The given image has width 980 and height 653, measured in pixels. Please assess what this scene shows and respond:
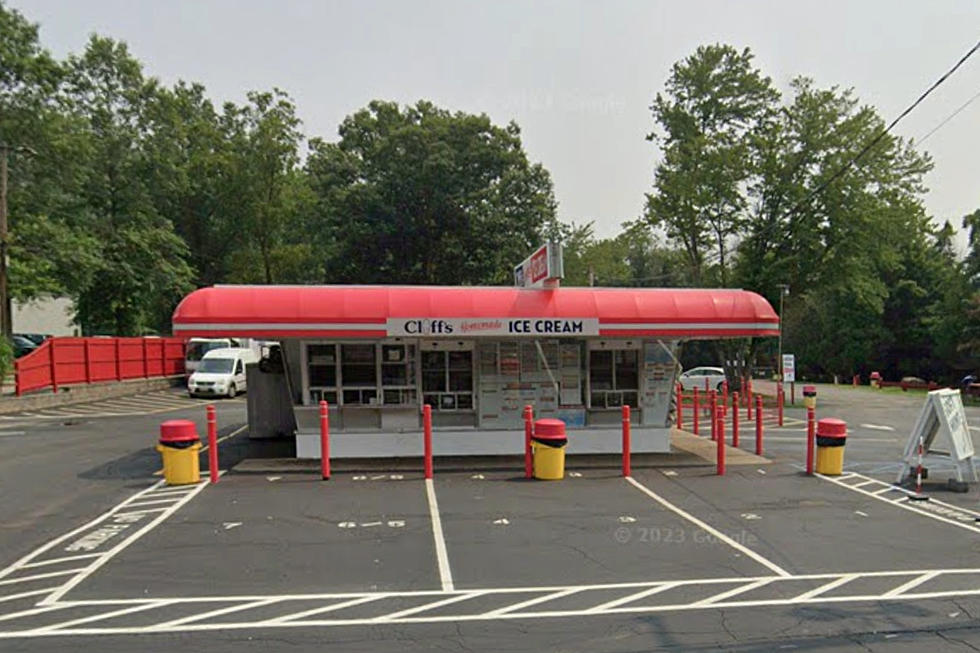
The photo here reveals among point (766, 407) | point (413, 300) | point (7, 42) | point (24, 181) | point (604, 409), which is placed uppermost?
point (7, 42)

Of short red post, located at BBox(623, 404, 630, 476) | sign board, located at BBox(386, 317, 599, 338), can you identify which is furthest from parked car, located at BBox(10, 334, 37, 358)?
short red post, located at BBox(623, 404, 630, 476)

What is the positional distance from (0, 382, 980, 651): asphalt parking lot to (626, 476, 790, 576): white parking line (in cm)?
4

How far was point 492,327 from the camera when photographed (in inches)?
472

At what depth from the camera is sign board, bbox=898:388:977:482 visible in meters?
10.9

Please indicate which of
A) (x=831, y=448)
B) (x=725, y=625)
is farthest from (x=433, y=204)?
(x=725, y=625)

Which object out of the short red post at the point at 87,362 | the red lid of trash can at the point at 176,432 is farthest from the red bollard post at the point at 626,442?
the short red post at the point at 87,362

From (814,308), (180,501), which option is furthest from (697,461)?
(814,308)

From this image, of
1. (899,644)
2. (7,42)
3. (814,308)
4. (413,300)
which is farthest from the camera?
(814,308)

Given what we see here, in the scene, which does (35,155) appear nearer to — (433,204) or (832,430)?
(433,204)

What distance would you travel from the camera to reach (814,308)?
69.2 metres

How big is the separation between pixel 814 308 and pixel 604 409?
63531 mm

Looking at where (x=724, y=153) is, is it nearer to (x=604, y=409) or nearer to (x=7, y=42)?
(x=604, y=409)

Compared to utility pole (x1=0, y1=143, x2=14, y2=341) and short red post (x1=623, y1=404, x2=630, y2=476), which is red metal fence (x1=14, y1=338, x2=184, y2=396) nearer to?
utility pole (x1=0, y1=143, x2=14, y2=341)

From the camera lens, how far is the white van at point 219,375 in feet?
86.2
